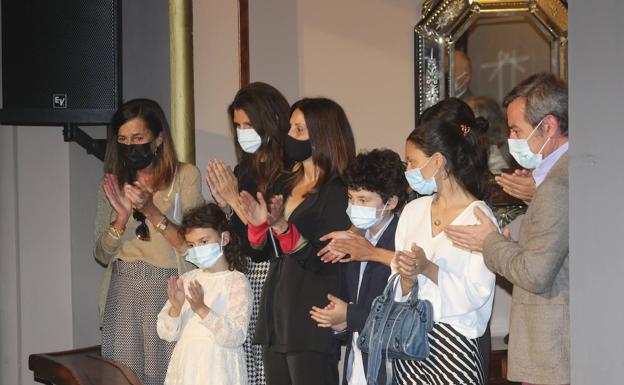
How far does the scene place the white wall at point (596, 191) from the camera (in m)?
2.36

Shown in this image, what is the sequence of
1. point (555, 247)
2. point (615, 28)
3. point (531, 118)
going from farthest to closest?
1. point (531, 118)
2. point (555, 247)
3. point (615, 28)

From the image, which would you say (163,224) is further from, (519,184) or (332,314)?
(519,184)

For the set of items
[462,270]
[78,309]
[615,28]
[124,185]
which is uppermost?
[615,28]

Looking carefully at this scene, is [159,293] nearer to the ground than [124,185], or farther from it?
nearer to the ground

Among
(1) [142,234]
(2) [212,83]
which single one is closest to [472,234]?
(1) [142,234]

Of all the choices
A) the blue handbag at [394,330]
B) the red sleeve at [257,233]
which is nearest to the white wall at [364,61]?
the red sleeve at [257,233]

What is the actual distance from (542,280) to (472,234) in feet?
0.97

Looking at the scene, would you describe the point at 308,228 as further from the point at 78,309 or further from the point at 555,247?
the point at 78,309

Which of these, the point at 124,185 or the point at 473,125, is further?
the point at 124,185

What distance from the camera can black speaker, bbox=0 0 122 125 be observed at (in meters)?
4.83

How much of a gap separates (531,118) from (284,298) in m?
1.16

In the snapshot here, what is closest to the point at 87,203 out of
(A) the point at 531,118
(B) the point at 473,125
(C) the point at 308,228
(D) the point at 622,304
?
(C) the point at 308,228

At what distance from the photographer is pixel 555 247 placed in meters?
2.96

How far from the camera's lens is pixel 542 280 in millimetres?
2965
